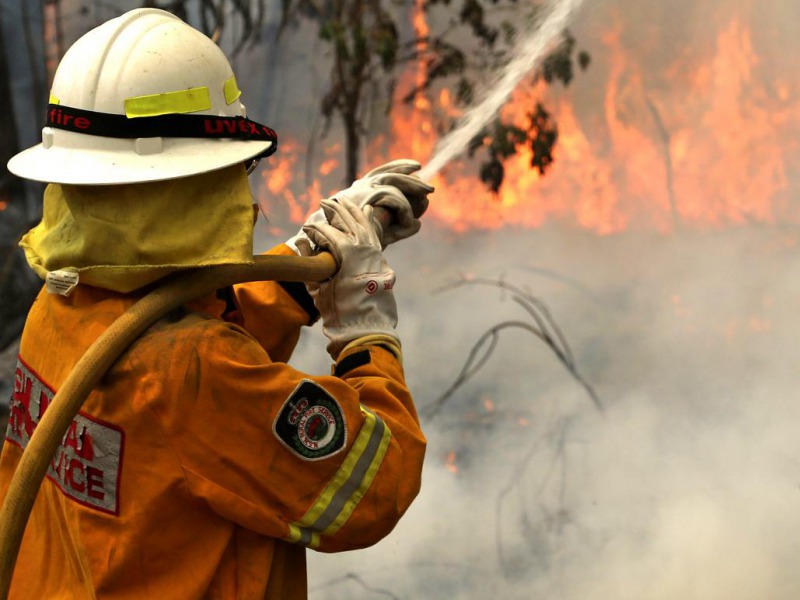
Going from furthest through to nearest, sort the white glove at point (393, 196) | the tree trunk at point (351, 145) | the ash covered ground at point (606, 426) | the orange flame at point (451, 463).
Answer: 1. the tree trunk at point (351, 145)
2. the orange flame at point (451, 463)
3. the ash covered ground at point (606, 426)
4. the white glove at point (393, 196)

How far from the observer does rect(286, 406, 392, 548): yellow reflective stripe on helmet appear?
5.62 feet

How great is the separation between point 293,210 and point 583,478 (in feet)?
4.33

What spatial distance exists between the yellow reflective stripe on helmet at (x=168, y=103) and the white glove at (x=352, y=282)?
0.37 m

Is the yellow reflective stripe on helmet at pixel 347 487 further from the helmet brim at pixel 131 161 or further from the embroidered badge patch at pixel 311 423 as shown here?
the helmet brim at pixel 131 161

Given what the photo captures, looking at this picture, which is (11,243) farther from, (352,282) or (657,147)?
(352,282)

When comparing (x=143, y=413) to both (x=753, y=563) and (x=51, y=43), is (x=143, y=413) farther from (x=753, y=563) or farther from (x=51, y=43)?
(x=51, y=43)

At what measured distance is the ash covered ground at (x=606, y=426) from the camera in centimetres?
301

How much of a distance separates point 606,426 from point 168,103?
1.87m

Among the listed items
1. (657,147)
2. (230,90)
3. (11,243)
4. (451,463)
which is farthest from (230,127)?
(11,243)

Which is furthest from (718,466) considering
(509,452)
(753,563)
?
(509,452)

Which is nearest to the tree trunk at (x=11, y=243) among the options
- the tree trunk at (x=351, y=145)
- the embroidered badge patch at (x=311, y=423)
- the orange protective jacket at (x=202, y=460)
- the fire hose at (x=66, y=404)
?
the tree trunk at (x=351, y=145)

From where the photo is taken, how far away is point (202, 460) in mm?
1664

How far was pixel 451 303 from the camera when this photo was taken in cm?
346

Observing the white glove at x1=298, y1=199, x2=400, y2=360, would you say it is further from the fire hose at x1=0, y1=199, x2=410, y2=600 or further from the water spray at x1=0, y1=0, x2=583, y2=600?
the fire hose at x1=0, y1=199, x2=410, y2=600
